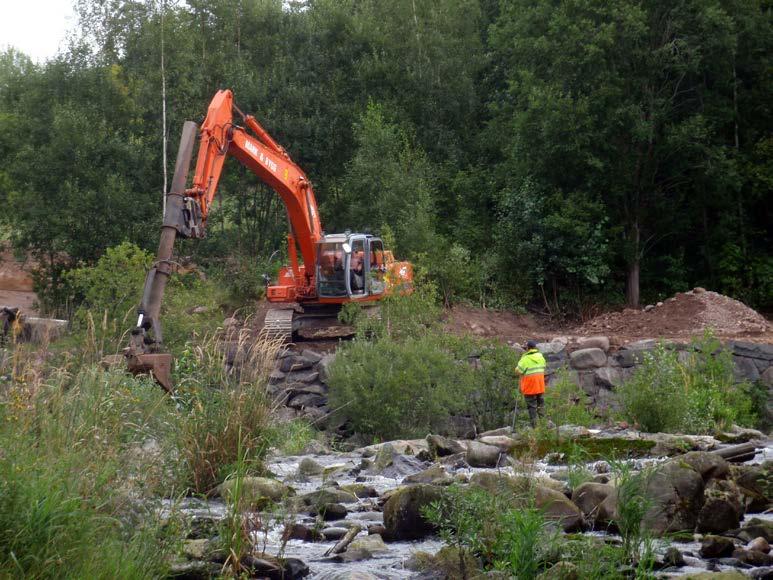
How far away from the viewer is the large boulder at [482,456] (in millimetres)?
10594

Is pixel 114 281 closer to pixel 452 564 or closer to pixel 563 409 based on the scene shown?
pixel 563 409

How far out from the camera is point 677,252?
28250 mm

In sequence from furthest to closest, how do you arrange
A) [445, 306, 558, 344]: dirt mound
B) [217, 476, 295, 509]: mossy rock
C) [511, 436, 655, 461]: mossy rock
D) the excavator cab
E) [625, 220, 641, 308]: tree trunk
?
[625, 220, 641, 308]: tree trunk
[445, 306, 558, 344]: dirt mound
the excavator cab
[511, 436, 655, 461]: mossy rock
[217, 476, 295, 509]: mossy rock

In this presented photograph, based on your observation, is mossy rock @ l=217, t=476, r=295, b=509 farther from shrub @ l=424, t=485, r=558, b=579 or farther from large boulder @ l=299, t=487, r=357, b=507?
shrub @ l=424, t=485, r=558, b=579

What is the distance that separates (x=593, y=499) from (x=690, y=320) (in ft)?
48.2

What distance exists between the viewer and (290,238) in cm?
2097

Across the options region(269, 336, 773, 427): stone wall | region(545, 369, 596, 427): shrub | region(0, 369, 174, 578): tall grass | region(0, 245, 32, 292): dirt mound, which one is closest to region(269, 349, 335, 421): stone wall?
region(269, 336, 773, 427): stone wall

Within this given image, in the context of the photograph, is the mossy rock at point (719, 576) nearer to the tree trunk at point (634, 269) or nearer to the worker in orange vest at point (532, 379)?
the worker in orange vest at point (532, 379)

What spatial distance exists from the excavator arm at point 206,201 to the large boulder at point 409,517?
198 inches

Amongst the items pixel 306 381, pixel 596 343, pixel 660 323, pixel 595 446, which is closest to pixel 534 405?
pixel 595 446

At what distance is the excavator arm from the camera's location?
14.3 m

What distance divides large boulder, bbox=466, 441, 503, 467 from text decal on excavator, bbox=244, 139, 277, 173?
1022 cm

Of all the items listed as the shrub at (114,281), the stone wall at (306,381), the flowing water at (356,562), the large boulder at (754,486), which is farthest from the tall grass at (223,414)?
the shrub at (114,281)

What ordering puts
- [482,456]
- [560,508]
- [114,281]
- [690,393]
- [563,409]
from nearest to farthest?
[560,508] < [482,456] < [563,409] < [690,393] < [114,281]
